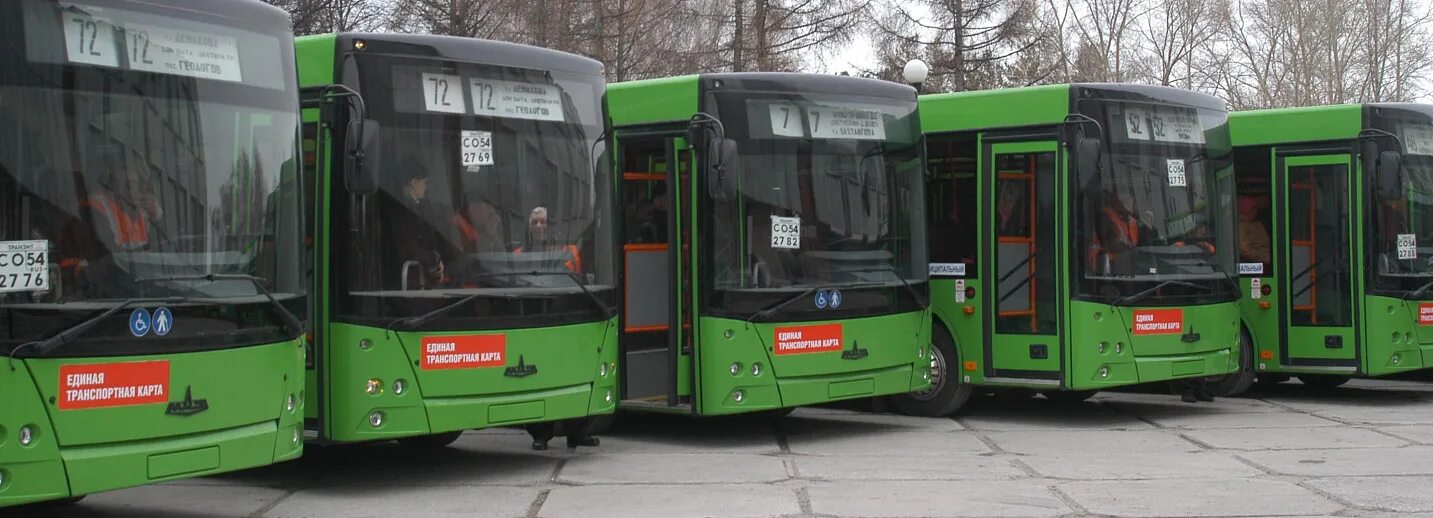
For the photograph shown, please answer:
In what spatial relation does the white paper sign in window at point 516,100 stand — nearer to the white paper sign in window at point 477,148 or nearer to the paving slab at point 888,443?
the white paper sign in window at point 477,148

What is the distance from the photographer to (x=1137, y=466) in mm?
11711

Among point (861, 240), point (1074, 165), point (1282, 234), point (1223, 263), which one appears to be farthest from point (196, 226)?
point (1282, 234)

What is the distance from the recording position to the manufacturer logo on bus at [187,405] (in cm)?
837

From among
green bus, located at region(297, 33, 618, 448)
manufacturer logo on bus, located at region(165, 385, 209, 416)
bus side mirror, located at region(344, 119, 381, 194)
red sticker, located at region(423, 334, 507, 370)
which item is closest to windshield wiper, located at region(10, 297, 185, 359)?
manufacturer logo on bus, located at region(165, 385, 209, 416)

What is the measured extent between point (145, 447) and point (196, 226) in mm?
1105

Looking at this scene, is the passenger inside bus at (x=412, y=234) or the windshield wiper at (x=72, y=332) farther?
the passenger inside bus at (x=412, y=234)

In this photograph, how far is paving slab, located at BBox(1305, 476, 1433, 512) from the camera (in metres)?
9.71

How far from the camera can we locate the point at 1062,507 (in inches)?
382

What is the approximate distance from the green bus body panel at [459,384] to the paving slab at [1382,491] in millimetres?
4655

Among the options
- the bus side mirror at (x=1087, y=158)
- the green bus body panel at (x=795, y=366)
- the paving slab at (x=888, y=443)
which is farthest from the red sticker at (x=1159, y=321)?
the green bus body panel at (x=795, y=366)

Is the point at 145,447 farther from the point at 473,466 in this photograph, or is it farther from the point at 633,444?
the point at 633,444

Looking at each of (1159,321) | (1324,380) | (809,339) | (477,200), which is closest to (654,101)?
(809,339)

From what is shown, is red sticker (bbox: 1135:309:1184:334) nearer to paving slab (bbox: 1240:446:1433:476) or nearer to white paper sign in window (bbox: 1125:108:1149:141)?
white paper sign in window (bbox: 1125:108:1149:141)

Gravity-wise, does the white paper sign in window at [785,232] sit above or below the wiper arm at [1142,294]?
above
